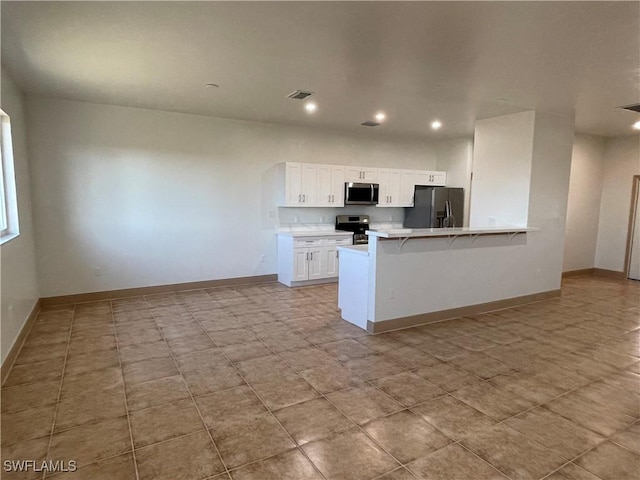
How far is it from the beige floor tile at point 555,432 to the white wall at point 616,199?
6.62 meters

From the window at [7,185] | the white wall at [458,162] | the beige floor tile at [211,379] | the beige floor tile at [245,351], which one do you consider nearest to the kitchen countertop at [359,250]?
the beige floor tile at [245,351]

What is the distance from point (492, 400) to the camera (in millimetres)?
2828

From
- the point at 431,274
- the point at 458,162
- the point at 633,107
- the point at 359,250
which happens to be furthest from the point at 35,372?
the point at 458,162

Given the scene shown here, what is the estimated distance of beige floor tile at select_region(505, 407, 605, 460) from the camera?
2.29 meters

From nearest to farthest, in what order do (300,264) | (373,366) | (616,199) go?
(373,366) → (300,264) → (616,199)

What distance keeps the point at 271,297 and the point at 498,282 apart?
328cm

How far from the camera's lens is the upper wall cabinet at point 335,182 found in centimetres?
638

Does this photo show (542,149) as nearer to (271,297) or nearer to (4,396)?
(271,297)

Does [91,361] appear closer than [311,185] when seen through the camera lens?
Yes

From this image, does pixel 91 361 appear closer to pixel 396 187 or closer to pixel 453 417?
pixel 453 417

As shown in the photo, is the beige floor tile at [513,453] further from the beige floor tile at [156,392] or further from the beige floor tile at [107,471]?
the beige floor tile at [156,392]

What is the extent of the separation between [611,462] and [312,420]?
179cm

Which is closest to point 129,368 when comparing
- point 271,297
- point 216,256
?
point 271,297

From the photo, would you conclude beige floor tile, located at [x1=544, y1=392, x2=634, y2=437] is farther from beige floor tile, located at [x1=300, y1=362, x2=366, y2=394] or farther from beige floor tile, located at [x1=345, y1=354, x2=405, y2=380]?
beige floor tile, located at [x1=300, y1=362, x2=366, y2=394]
